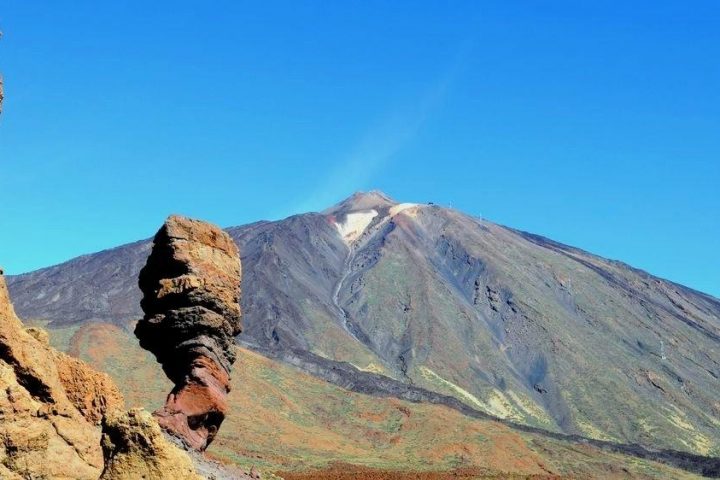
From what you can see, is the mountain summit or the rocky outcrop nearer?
the rocky outcrop

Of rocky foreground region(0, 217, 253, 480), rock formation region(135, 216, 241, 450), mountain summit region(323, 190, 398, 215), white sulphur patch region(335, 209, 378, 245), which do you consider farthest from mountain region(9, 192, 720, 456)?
rocky foreground region(0, 217, 253, 480)

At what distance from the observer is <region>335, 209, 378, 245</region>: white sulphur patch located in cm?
15212

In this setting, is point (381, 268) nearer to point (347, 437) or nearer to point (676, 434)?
point (676, 434)

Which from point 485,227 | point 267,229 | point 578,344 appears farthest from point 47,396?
point 485,227

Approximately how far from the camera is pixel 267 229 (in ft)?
467

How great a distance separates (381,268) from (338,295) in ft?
30.0

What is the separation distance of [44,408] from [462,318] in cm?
10587

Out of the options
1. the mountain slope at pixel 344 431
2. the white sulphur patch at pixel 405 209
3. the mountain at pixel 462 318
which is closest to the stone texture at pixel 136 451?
the mountain slope at pixel 344 431

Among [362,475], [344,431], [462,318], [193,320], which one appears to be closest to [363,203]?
[462,318]

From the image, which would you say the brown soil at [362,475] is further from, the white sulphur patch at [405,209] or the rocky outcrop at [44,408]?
the white sulphur patch at [405,209]

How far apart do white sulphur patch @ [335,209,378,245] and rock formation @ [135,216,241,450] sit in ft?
424

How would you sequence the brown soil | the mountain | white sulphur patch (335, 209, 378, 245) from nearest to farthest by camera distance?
the brown soil, the mountain, white sulphur patch (335, 209, 378, 245)

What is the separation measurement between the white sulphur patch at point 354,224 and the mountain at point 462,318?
49cm

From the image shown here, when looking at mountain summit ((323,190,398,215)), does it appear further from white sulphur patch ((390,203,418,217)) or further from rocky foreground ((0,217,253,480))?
rocky foreground ((0,217,253,480))
